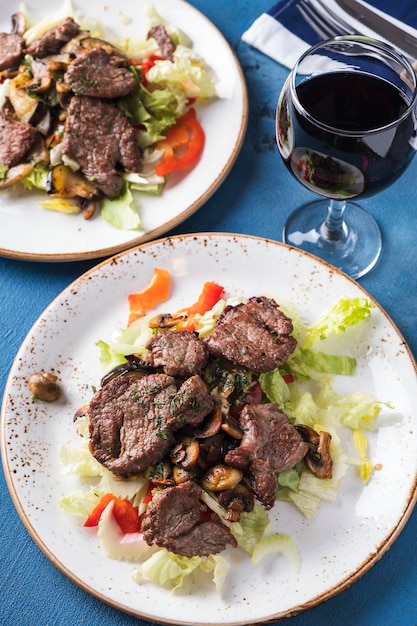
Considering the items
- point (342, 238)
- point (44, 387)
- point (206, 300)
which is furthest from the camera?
point (342, 238)

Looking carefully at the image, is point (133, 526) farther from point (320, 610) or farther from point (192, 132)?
point (192, 132)

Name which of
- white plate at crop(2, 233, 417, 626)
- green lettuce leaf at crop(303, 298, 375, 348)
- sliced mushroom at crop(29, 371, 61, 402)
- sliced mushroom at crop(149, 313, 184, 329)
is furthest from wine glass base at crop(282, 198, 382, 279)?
sliced mushroom at crop(29, 371, 61, 402)

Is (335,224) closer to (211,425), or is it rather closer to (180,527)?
(211,425)

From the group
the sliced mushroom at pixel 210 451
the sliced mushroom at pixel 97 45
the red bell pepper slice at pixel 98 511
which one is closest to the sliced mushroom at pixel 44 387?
the red bell pepper slice at pixel 98 511

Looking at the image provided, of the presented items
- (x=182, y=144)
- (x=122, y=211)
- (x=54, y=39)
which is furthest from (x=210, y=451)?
(x=54, y=39)

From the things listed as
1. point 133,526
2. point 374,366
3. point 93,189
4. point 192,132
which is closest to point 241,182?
point 192,132

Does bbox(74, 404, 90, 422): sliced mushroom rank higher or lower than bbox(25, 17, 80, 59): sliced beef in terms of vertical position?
lower

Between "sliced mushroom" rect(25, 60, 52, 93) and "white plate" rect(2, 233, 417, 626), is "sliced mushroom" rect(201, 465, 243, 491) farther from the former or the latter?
"sliced mushroom" rect(25, 60, 52, 93)

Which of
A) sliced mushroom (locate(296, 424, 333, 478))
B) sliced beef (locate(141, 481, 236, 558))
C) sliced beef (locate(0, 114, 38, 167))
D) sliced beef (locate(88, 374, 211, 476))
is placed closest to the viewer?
sliced beef (locate(141, 481, 236, 558))
